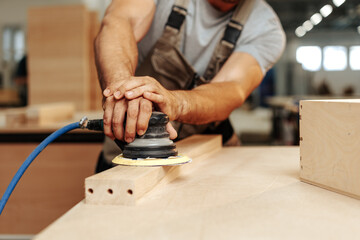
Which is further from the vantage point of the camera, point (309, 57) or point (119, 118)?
point (309, 57)

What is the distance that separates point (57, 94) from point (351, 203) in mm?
3605

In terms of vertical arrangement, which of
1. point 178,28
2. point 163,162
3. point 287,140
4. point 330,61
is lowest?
point 287,140

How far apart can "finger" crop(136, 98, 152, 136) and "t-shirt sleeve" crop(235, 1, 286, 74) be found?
944mm

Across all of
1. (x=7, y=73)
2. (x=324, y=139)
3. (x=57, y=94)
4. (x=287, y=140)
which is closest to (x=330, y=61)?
(x=287, y=140)

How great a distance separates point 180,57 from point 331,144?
1.03 meters

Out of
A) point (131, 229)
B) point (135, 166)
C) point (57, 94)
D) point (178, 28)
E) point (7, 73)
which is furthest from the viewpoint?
point (7, 73)

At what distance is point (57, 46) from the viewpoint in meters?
4.00

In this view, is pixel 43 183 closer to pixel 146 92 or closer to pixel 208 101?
pixel 208 101

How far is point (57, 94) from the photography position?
160 inches

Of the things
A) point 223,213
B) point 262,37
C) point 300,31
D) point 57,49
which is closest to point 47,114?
point 57,49

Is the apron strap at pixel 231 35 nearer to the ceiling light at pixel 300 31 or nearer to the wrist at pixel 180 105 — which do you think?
the wrist at pixel 180 105

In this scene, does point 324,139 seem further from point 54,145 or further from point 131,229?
point 54,145

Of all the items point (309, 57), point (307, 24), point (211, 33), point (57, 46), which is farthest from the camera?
point (309, 57)

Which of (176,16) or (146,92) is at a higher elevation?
(176,16)
